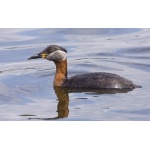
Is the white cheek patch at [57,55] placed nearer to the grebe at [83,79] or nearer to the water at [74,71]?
the grebe at [83,79]

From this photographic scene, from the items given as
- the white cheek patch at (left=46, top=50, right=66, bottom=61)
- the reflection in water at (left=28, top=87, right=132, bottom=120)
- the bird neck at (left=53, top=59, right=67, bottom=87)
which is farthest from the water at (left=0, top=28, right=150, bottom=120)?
the white cheek patch at (left=46, top=50, right=66, bottom=61)

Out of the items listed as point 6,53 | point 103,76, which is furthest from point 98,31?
point 103,76

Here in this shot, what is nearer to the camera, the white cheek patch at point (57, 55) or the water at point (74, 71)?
the water at point (74, 71)

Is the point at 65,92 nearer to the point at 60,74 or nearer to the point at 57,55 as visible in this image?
the point at 60,74

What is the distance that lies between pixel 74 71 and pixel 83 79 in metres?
1.91

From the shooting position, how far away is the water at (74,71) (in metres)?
12.0

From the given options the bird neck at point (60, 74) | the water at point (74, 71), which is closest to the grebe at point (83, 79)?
the bird neck at point (60, 74)

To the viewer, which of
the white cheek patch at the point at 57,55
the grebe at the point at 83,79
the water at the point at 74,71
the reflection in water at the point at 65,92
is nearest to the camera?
the water at the point at 74,71

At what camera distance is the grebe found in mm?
13641

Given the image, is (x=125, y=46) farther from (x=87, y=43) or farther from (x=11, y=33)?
(x=11, y=33)

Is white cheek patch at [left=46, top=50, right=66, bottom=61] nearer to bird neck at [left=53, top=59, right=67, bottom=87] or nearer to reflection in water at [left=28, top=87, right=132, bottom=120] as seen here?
bird neck at [left=53, top=59, right=67, bottom=87]

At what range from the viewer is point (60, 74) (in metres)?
14.4

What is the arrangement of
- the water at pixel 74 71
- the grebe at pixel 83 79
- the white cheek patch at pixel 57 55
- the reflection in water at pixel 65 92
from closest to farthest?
the water at pixel 74 71, the reflection in water at pixel 65 92, the grebe at pixel 83 79, the white cheek patch at pixel 57 55

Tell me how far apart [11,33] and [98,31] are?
2.77m
